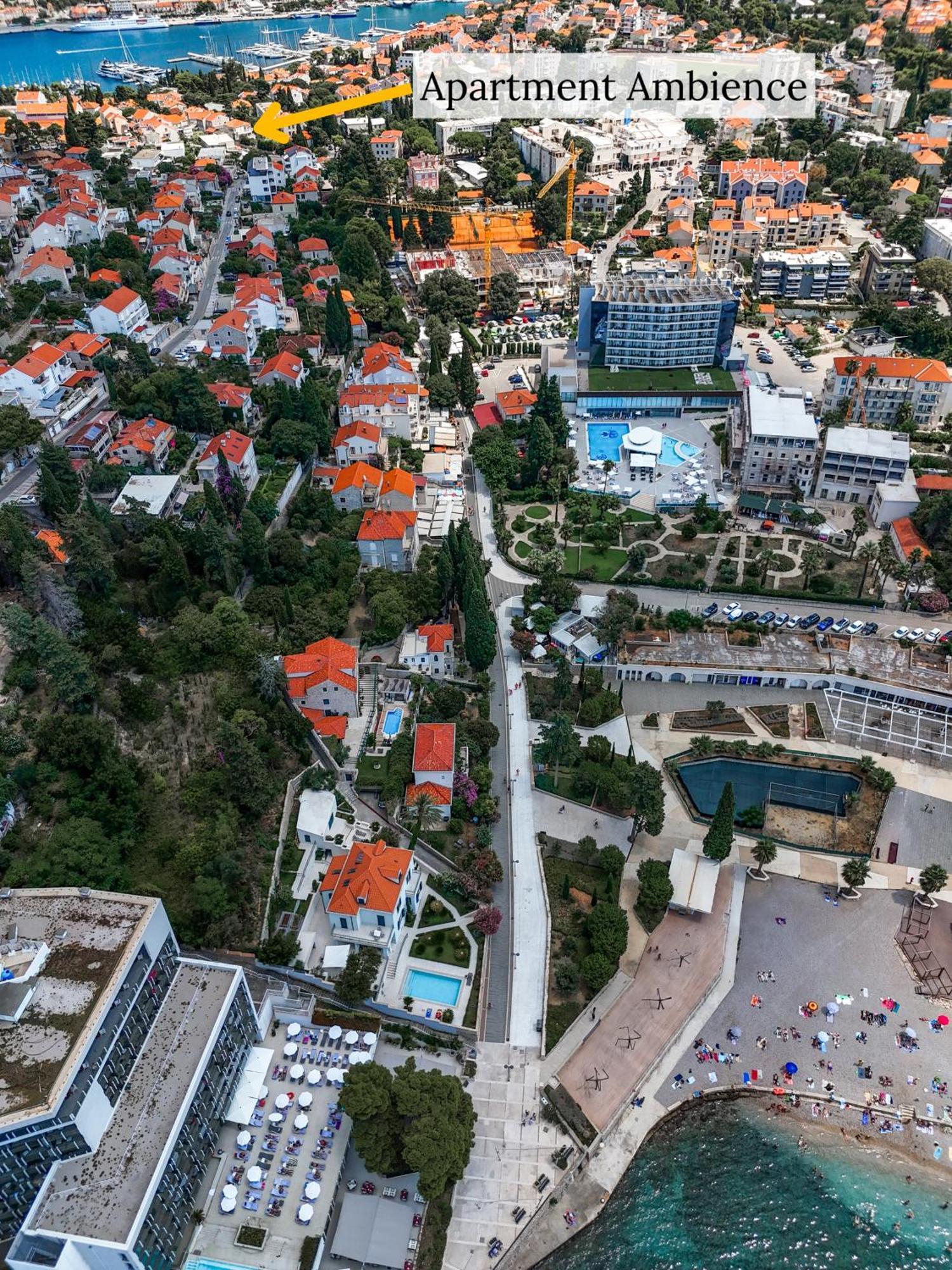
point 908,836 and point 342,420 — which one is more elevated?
point 342,420

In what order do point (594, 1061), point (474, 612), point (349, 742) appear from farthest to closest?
point (474, 612)
point (349, 742)
point (594, 1061)

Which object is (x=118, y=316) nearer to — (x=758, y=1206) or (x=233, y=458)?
(x=233, y=458)

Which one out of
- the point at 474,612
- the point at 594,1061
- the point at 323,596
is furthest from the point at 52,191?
Answer: the point at 594,1061

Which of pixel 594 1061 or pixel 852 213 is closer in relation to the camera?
pixel 594 1061

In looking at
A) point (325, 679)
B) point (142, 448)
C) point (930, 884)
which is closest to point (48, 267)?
point (142, 448)

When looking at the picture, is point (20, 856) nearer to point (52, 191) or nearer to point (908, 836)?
point (908, 836)

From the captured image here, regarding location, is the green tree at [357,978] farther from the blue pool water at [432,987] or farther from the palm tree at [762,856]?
the palm tree at [762,856]
